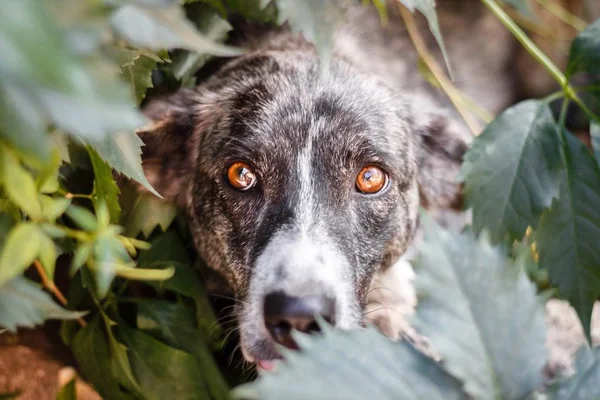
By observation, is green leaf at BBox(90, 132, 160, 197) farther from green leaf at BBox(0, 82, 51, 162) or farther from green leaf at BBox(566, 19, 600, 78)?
green leaf at BBox(566, 19, 600, 78)

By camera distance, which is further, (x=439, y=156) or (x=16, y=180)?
(x=439, y=156)

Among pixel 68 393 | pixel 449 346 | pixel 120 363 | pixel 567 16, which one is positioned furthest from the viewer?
pixel 567 16

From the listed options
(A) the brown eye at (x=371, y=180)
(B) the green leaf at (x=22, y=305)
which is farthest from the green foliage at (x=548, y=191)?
(B) the green leaf at (x=22, y=305)

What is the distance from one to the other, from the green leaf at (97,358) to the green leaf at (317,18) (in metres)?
0.82

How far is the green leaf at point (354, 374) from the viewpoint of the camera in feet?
2.06

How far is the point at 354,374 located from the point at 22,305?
1.38 ft

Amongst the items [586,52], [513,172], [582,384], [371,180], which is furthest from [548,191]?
[582,384]

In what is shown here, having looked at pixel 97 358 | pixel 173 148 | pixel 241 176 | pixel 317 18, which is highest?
pixel 317 18

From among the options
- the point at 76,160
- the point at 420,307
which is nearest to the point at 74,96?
the point at 420,307

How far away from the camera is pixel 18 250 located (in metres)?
0.65

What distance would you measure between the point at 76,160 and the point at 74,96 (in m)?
0.77

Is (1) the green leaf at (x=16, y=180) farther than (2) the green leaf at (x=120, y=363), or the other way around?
(2) the green leaf at (x=120, y=363)

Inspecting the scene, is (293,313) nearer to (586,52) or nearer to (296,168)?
(296,168)

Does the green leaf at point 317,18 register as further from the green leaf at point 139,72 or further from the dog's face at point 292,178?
the dog's face at point 292,178
